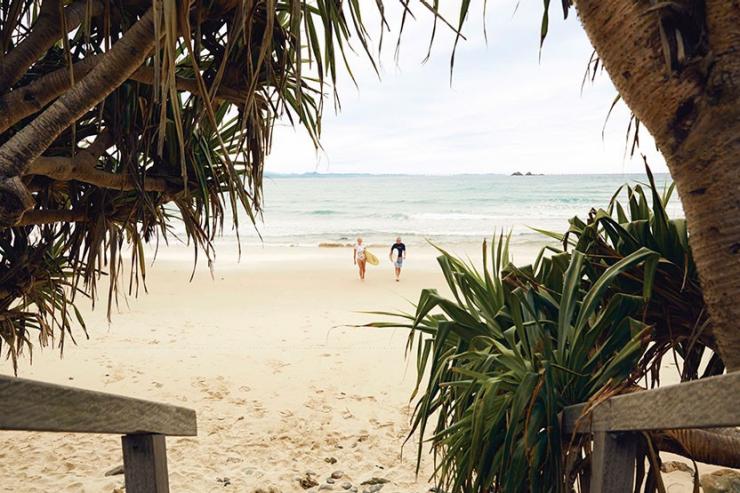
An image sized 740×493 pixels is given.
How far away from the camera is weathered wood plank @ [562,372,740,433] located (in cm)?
77

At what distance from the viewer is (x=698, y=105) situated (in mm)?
1039

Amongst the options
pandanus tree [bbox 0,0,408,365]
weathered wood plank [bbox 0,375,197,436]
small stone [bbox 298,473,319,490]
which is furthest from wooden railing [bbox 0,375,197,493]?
small stone [bbox 298,473,319,490]

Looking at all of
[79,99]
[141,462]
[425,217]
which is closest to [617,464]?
[141,462]

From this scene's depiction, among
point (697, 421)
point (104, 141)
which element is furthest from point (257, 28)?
point (697, 421)

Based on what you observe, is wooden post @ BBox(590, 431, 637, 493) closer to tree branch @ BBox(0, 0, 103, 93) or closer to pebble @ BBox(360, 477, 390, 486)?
tree branch @ BBox(0, 0, 103, 93)

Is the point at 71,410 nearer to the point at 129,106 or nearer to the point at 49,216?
the point at 129,106

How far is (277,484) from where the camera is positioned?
369 cm

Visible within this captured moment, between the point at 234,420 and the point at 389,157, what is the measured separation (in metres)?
111

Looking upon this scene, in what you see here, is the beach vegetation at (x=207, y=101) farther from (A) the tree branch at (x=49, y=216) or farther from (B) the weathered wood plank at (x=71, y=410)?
(B) the weathered wood plank at (x=71, y=410)

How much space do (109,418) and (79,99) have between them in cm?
97

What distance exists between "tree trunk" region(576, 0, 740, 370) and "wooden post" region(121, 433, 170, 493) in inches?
49.3

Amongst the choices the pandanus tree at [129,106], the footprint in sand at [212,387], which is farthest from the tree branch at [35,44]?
the footprint in sand at [212,387]

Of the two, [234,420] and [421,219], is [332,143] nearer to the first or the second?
[421,219]

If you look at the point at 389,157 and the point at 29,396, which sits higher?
the point at 389,157
